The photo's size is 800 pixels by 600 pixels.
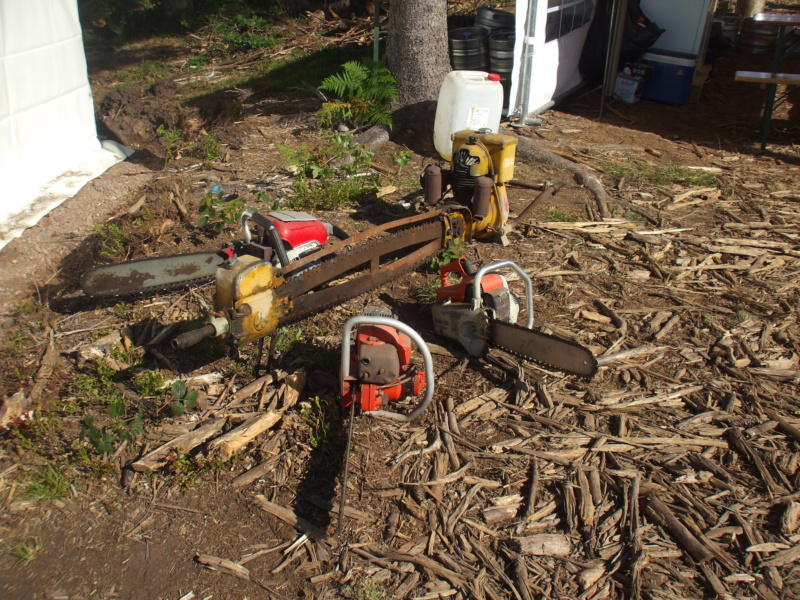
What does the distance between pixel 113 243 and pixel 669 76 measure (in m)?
8.50

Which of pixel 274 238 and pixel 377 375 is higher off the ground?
pixel 274 238

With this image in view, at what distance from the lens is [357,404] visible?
11.5ft

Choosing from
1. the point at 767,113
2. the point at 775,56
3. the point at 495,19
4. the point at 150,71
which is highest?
the point at 495,19

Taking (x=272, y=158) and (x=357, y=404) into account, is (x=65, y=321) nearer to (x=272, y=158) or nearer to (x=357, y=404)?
(x=357, y=404)

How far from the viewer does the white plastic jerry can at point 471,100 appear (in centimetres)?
642

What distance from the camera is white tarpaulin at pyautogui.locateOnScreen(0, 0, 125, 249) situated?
20.4 feet

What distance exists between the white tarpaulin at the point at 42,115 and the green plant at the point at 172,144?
0.64 meters

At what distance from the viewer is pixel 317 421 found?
3541 mm

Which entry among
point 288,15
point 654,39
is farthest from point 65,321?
point 288,15

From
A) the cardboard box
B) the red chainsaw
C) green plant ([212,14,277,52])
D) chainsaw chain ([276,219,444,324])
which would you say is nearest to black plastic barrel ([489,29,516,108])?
the cardboard box

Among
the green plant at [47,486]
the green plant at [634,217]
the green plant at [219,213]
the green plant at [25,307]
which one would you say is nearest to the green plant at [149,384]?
the green plant at [47,486]

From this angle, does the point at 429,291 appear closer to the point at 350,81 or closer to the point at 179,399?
the point at 179,399

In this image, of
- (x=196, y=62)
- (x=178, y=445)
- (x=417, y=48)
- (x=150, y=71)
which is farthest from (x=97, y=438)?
(x=196, y=62)

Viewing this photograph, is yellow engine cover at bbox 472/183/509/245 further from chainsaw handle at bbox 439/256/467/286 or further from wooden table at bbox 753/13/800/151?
wooden table at bbox 753/13/800/151
